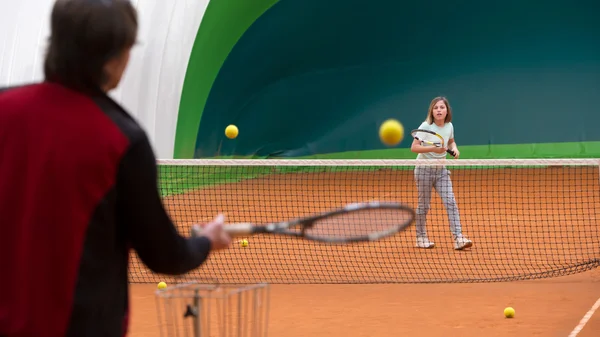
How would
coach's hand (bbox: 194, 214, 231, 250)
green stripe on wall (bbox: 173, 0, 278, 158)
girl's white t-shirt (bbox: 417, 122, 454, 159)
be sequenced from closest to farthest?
1. coach's hand (bbox: 194, 214, 231, 250)
2. girl's white t-shirt (bbox: 417, 122, 454, 159)
3. green stripe on wall (bbox: 173, 0, 278, 158)

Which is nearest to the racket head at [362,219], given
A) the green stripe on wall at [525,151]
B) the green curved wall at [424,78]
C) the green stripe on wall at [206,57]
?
the green stripe on wall at [206,57]

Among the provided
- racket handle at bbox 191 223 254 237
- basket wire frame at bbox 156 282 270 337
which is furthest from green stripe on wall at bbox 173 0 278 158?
racket handle at bbox 191 223 254 237

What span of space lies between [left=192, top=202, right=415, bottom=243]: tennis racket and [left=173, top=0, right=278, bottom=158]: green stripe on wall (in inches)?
385

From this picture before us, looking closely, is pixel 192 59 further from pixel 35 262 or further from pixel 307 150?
pixel 35 262

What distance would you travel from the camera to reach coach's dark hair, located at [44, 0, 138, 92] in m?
1.74

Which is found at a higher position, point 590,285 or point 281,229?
point 281,229

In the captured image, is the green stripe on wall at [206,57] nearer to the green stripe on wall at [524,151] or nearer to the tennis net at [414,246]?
the tennis net at [414,246]

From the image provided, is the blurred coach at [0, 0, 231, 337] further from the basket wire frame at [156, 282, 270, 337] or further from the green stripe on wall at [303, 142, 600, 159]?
the green stripe on wall at [303, 142, 600, 159]

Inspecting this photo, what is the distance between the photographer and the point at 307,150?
17672 millimetres

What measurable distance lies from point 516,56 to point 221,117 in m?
6.67

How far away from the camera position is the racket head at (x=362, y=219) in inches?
94.4

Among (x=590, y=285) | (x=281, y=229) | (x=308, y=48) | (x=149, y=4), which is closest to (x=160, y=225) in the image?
(x=281, y=229)

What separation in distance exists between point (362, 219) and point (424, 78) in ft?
48.9

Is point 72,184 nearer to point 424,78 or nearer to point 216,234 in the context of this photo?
point 216,234
